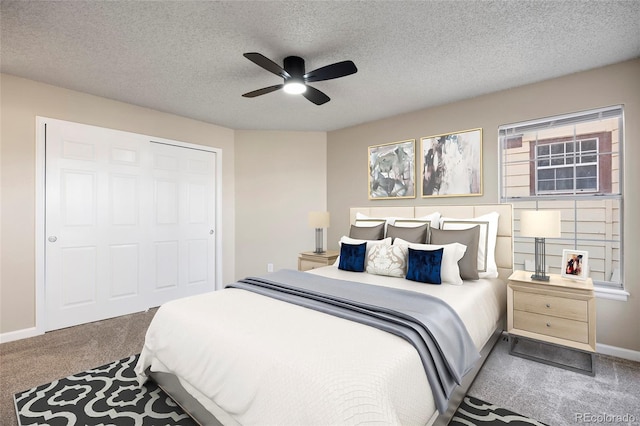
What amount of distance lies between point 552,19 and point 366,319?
2325 millimetres

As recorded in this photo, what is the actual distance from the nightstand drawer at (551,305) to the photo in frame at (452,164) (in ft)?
3.95

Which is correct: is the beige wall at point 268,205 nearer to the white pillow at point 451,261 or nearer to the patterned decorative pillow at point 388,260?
the patterned decorative pillow at point 388,260

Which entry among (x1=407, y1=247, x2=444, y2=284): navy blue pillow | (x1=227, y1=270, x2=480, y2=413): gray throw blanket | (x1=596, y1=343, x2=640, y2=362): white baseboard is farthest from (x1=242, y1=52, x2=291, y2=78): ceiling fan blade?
(x1=596, y1=343, x2=640, y2=362): white baseboard

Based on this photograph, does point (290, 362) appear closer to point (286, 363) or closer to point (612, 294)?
point (286, 363)

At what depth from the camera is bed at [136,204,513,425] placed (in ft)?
3.84

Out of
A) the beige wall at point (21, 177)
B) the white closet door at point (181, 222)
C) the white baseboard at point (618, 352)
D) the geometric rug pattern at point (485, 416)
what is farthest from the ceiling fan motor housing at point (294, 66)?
the white baseboard at point (618, 352)

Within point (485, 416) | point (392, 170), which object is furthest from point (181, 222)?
point (485, 416)

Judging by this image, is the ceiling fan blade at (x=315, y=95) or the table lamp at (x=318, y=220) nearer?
the ceiling fan blade at (x=315, y=95)

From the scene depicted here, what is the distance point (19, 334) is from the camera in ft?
9.78

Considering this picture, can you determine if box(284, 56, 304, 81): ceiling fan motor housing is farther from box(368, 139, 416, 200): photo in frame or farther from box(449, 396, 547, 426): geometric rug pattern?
box(449, 396, 547, 426): geometric rug pattern

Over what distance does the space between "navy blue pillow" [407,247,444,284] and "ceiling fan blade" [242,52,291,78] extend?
6.12 ft

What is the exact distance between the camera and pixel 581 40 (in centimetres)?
228

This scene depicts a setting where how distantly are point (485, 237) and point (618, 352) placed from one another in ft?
4.62

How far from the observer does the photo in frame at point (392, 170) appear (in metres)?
3.90
